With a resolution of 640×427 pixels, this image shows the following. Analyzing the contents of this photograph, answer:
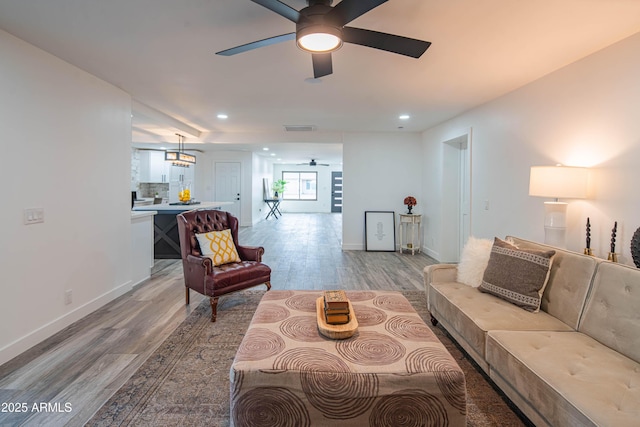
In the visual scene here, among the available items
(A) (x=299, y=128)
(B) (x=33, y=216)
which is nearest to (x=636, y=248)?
(B) (x=33, y=216)

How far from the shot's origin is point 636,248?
2094mm

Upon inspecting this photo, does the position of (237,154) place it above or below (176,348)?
above

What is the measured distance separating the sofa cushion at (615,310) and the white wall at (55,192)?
3.89m

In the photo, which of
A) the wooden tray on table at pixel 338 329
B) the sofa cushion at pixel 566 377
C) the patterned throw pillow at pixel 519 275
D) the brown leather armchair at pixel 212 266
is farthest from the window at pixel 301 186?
the sofa cushion at pixel 566 377

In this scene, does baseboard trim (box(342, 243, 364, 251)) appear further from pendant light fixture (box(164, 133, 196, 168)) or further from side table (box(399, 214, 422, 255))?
pendant light fixture (box(164, 133, 196, 168))

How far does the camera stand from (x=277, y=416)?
4.69 ft

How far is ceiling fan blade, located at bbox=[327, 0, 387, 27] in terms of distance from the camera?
1459mm

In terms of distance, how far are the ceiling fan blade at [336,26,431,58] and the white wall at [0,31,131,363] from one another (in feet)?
8.29

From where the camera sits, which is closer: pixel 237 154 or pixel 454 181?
pixel 454 181

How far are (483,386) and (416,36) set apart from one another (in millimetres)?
2467

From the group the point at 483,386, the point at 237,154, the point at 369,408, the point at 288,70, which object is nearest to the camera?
the point at 369,408

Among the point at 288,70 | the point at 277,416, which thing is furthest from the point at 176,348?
the point at 288,70

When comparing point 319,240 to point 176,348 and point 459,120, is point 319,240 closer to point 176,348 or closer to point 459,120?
point 459,120

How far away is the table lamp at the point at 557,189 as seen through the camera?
2.48 m
